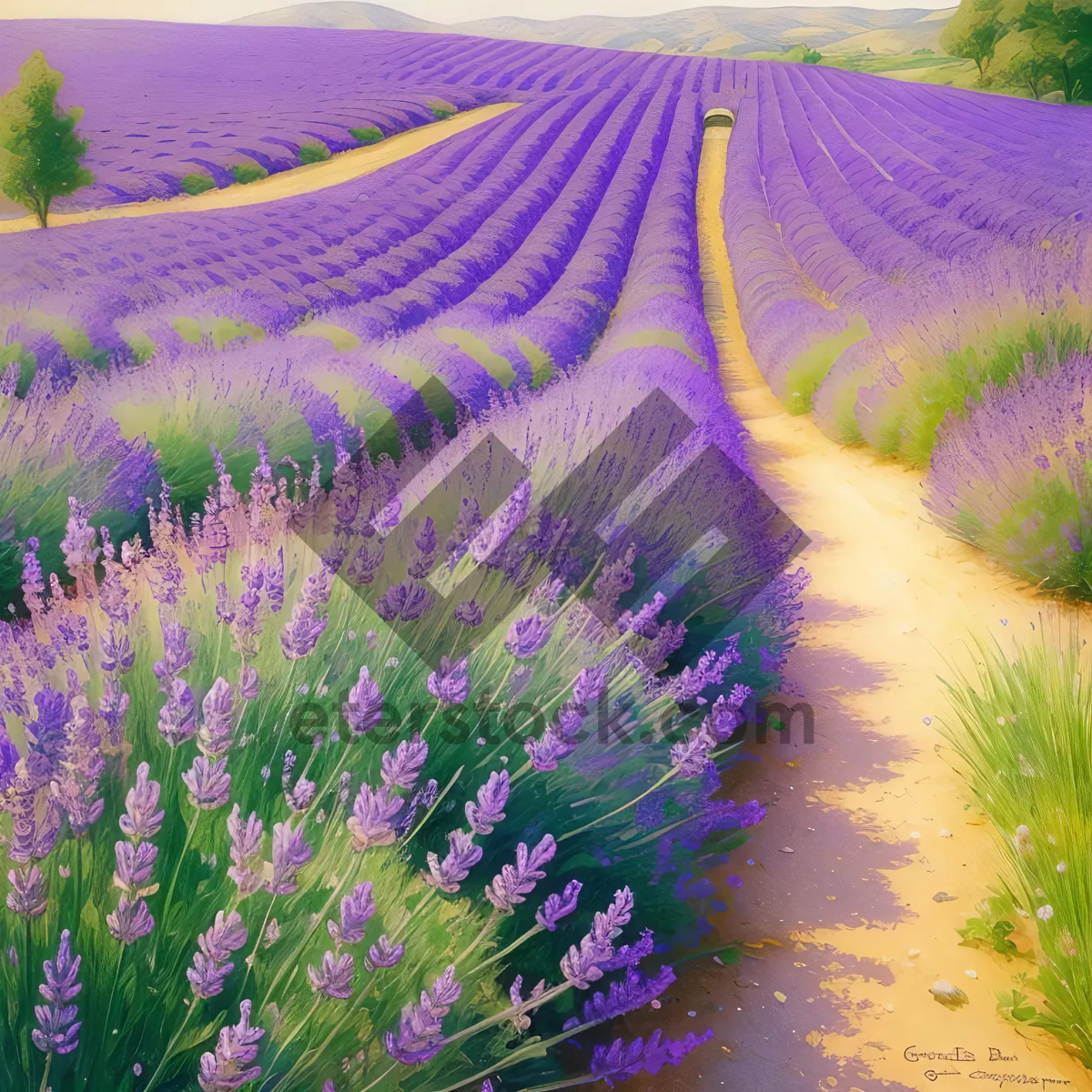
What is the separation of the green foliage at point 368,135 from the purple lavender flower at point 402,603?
1995 cm

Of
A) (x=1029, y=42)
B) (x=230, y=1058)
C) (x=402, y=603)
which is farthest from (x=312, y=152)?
(x=230, y=1058)

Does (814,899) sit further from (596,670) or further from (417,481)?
(417,481)

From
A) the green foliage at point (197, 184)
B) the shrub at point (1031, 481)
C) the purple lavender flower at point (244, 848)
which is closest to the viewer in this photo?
the purple lavender flower at point (244, 848)

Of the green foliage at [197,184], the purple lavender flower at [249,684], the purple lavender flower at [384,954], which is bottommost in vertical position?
the purple lavender flower at [384,954]

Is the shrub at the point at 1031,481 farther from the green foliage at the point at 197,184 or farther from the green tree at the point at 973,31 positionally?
the green tree at the point at 973,31

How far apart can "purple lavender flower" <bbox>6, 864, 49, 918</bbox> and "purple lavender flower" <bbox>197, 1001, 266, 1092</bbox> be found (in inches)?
9.9

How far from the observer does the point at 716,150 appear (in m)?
19.1

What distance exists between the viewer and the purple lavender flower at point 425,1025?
1.04 m

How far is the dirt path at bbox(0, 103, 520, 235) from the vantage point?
43.5ft

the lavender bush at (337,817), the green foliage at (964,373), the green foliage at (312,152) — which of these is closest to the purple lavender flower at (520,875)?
Result: the lavender bush at (337,817)

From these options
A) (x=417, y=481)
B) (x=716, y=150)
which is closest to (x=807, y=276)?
(x=417, y=481)

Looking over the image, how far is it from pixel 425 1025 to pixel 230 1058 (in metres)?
0.22

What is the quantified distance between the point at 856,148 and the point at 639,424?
1557 cm

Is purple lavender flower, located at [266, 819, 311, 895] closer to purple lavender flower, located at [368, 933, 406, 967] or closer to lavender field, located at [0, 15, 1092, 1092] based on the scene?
lavender field, located at [0, 15, 1092, 1092]
